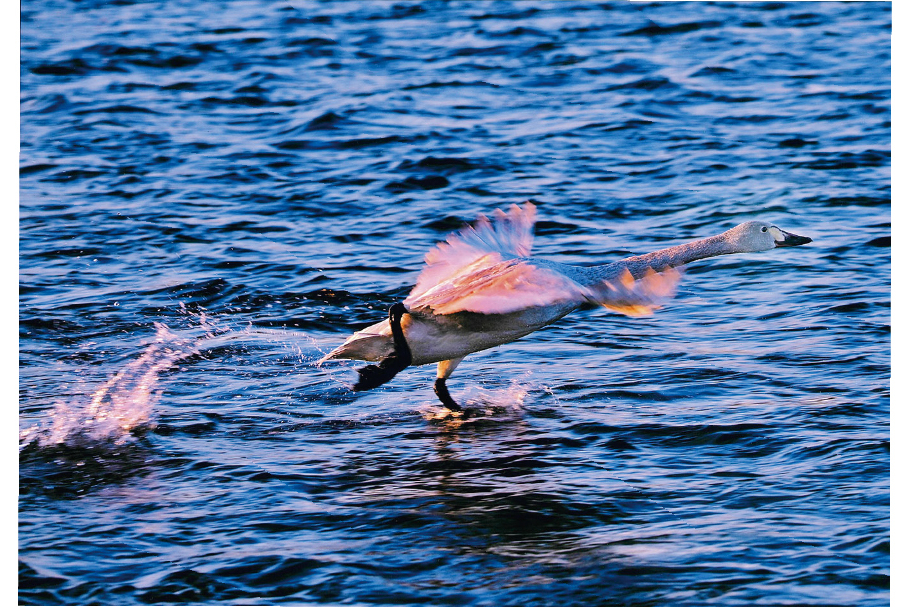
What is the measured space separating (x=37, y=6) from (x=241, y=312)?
13.6 meters

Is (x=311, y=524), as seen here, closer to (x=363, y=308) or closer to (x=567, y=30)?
(x=363, y=308)

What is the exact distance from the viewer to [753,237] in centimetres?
951

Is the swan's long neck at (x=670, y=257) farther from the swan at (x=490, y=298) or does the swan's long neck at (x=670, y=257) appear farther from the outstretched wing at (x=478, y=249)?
the outstretched wing at (x=478, y=249)

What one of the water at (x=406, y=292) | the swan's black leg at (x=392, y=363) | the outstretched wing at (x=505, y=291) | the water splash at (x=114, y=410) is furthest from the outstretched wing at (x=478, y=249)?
the water splash at (x=114, y=410)

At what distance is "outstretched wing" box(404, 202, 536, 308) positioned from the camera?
9.29 meters

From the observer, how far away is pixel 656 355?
34.4 ft

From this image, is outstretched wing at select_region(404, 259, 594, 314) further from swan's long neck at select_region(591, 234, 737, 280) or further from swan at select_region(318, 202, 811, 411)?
swan's long neck at select_region(591, 234, 737, 280)

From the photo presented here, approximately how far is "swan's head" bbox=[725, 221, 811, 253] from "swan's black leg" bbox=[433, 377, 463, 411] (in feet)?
8.27

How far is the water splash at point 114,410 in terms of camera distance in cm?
895

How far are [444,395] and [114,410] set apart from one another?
2612 mm

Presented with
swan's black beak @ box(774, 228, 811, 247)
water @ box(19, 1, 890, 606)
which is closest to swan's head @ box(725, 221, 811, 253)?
swan's black beak @ box(774, 228, 811, 247)

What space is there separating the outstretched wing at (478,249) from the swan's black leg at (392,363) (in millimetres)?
411

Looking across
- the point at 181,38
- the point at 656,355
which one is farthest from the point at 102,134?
the point at 656,355

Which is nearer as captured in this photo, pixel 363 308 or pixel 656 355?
pixel 656 355
